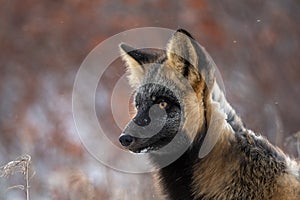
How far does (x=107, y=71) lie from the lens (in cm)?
1018

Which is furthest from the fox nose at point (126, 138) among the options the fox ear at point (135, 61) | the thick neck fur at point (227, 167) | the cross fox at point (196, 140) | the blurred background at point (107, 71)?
the blurred background at point (107, 71)

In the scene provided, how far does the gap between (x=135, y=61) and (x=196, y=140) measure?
0.76 meters

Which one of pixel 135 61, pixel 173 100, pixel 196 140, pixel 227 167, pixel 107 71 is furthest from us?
pixel 107 71

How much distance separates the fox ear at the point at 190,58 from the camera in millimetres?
3900

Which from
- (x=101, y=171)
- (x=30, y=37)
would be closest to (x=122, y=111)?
(x=101, y=171)

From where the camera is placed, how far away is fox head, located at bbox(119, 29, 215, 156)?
12.9ft

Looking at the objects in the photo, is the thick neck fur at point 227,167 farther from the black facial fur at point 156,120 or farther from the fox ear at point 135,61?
the fox ear at point 135,61

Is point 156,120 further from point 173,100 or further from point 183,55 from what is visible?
point 183,55

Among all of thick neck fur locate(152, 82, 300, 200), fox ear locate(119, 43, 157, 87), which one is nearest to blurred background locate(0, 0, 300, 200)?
fox ear locate(119, 43, 157, 87)

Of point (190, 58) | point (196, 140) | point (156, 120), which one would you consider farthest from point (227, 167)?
point (190, 58)

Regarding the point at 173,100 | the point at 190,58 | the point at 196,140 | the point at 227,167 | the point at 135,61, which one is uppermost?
the point at 135,61

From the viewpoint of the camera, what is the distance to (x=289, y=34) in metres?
12.0

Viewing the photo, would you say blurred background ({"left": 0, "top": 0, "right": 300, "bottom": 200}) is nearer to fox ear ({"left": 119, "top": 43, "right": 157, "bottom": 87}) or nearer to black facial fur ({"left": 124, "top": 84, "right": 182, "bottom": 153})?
fox ear ({"left": 119, "top": 43, "right": 157, "bottom": 87})

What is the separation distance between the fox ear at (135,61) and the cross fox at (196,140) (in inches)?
2.4
